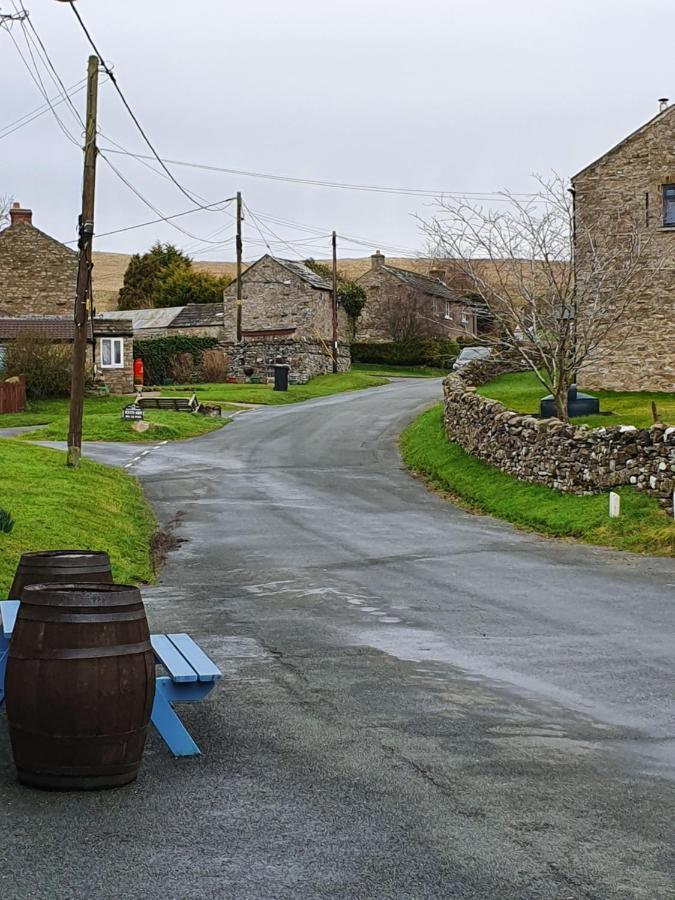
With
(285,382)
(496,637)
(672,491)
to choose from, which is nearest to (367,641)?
(496,637)

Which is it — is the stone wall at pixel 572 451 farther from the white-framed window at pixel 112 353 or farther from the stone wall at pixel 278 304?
the stone wall at pixel 278 304

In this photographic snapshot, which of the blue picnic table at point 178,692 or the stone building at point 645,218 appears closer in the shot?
the blue picnic table at point 178,692

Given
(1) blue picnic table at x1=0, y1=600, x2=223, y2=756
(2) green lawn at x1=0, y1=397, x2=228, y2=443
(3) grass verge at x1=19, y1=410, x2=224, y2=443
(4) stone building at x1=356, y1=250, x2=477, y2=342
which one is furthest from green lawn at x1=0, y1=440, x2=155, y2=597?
(4) stone building at x1=356, y1=250, x2=477, y2=342

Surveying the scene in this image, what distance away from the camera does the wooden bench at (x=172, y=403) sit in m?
44.9

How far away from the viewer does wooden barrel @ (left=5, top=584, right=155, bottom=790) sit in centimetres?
630

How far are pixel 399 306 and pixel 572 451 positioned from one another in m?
53.9

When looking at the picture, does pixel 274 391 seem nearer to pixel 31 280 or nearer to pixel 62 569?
pixel 31 280

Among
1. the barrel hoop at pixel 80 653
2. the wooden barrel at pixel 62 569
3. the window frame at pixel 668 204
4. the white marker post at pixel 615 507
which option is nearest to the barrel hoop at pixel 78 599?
the barrel hoop at pixel 80 653

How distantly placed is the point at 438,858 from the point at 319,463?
2611 cm

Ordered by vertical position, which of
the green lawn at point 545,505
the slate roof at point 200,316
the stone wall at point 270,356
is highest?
the slate roof at point 200,316

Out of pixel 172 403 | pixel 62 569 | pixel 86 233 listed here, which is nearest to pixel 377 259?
pixel 172 403

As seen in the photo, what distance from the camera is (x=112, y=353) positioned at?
174ft

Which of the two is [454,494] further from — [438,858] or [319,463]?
[438,858]

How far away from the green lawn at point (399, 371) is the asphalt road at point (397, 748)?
50586 millimetres
